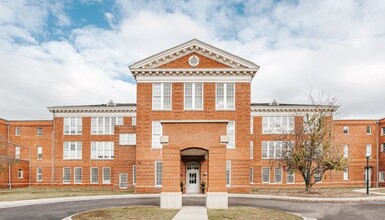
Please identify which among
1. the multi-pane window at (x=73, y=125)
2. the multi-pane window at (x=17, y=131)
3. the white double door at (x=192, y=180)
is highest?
the multi-pane window at (x=73, y=125)

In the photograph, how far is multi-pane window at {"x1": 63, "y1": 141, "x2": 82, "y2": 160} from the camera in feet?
168

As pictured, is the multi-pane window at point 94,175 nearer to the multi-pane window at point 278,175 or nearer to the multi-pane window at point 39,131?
the multi-pane window at point 39,131

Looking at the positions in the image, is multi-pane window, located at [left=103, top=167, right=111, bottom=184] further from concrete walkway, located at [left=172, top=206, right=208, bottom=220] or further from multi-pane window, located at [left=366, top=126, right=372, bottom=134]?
multi-pane window, located at [left=366, top=126, right=372, bottom=134]

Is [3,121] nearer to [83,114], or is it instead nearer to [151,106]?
[83,114]

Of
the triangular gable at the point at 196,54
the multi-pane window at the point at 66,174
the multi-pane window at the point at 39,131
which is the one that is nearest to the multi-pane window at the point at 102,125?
the multi-pane window at the point at 66,174

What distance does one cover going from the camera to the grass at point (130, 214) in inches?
664

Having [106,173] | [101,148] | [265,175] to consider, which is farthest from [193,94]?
[106,173]

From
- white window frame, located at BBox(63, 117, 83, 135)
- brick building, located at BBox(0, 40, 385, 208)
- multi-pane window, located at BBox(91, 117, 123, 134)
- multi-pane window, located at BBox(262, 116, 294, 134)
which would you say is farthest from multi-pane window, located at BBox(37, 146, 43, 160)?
multi-pane window, located at BBox(262, 116, 294, 134)

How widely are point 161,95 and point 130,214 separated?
59.4ft

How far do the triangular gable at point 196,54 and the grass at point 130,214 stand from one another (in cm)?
1755

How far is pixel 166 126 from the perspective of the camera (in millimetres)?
20812

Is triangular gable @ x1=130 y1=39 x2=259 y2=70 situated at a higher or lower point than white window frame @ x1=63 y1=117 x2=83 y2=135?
higher

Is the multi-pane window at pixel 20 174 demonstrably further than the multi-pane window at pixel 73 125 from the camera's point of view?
No

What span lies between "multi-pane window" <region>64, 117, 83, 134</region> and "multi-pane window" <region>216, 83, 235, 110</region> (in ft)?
80.7
